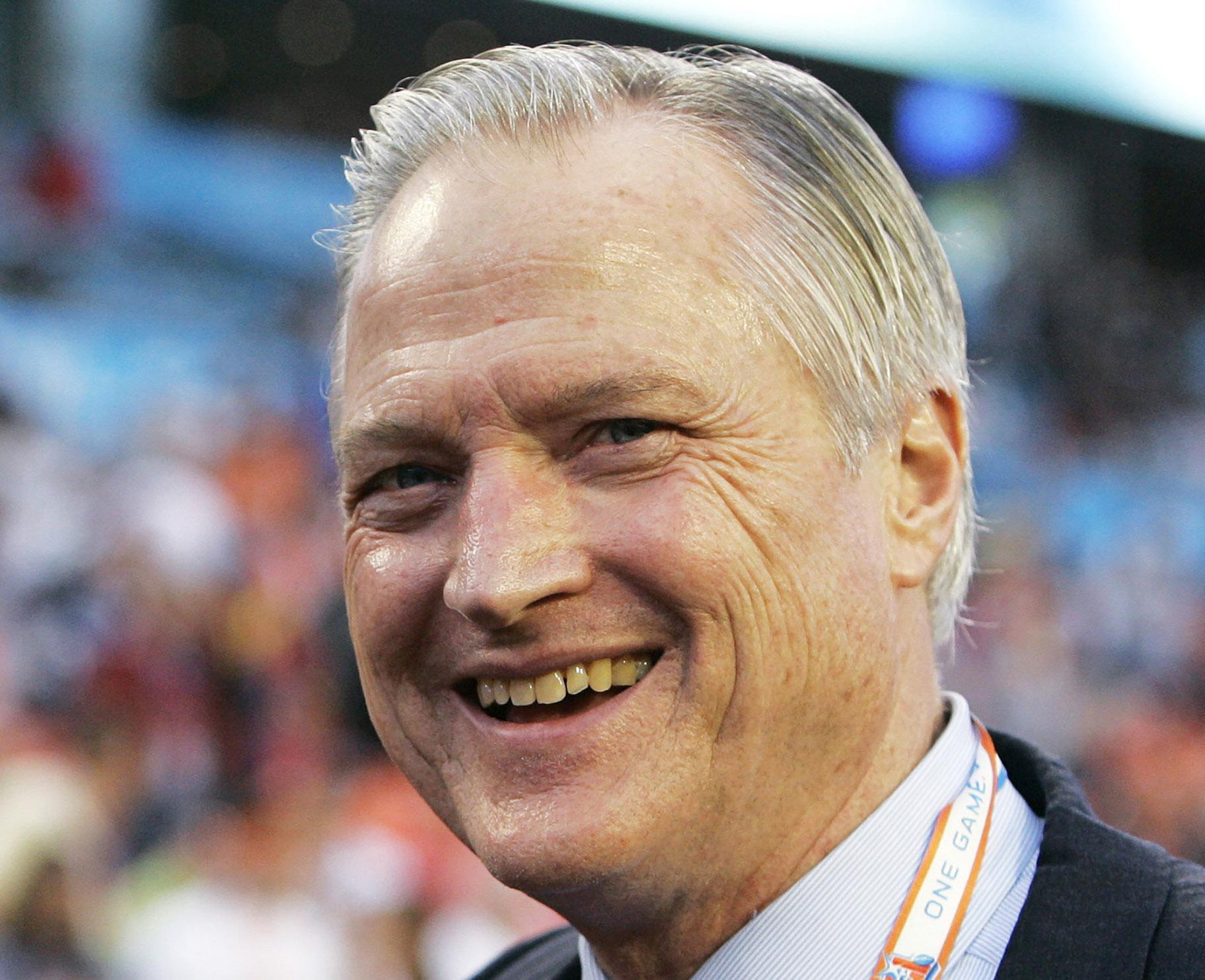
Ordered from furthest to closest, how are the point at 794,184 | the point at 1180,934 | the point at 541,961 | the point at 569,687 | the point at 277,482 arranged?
1. the point at 277,482
2. the point at 541,961
3. the point at 794,184
4. the point at 569,687
5. the point at 1180,934

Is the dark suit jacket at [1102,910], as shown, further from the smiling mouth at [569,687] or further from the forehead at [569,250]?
the forehead at [569,250]

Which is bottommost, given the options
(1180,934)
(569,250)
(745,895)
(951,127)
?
(951,127)

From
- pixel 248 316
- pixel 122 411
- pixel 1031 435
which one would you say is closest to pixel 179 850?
pixel 122 411

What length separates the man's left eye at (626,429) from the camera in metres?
1.44

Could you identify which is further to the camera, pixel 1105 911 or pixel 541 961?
pixel 541 961

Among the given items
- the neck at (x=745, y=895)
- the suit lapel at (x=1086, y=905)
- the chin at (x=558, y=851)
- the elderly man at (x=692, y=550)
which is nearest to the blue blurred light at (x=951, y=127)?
the elderly man at (x=692, y=550)

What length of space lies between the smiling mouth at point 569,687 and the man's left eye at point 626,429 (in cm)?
23

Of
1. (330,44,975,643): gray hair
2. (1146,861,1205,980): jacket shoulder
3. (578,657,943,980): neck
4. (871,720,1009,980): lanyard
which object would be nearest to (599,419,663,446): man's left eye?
(330,44,975,643): gray hair

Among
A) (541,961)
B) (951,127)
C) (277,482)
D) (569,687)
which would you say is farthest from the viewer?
(951,127)

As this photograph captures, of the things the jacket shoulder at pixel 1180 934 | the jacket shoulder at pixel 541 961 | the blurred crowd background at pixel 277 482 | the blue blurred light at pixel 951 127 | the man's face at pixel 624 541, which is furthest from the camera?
the blue blurred light at pixel 951 127

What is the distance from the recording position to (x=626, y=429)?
1.45 metres

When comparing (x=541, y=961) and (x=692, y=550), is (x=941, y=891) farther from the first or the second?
(x=541, y=961)

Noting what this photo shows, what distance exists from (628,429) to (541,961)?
978 millimetres

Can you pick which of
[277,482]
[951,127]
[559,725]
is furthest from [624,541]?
[951,127]
